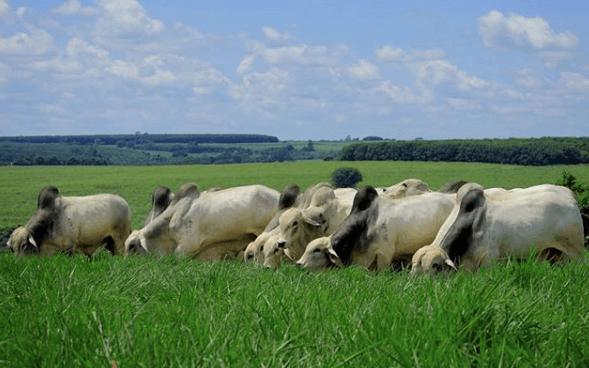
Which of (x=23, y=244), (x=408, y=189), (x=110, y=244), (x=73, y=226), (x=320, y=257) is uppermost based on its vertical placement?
(x=408, y=189)

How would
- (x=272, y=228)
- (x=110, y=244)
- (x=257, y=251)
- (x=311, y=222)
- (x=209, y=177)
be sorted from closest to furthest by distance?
(x=311, y=222) < (x=257, y=251) < (x=272, y=228) < (x=110, y=244) < (x=209, y=177)

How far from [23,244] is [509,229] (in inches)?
322

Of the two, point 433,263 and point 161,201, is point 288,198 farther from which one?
point 433,263

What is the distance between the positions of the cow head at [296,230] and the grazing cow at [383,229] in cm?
88

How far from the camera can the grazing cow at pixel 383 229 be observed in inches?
380

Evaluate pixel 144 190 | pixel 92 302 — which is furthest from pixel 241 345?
pixel 144 190

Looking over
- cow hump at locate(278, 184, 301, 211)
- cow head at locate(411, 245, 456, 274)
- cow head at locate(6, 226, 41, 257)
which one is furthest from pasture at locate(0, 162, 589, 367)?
cow head at locate(6, 226, 41, 257)

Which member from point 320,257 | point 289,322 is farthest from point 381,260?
point 289,322

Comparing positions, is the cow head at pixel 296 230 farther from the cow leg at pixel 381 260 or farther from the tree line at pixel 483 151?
the tree line at pixel 483 151

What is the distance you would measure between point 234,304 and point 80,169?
26270 mm

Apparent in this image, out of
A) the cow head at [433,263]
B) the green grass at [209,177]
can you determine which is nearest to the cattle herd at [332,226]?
the cow head at [433,263]

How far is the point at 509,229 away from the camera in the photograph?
8688mm

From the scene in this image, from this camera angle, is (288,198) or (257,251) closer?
(257,251)

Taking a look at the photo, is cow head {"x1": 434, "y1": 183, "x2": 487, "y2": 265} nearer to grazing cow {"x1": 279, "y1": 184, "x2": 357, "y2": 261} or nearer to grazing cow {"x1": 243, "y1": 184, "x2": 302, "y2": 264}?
grazing cow {"x1": 279, "y1": 184, "x2": 357, "y2": 261}
